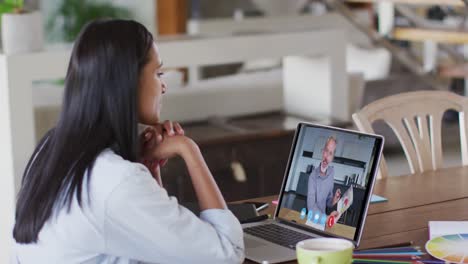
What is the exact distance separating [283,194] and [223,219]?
0.38m

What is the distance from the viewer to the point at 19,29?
13.1 ft

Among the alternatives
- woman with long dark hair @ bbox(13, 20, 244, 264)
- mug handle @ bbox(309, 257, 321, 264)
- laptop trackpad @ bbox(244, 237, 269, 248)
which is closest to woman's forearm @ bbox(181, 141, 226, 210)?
woman with long dark hair @ bbox(13, 20, 244, 264)

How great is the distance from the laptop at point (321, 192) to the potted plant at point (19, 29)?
6.46 feet

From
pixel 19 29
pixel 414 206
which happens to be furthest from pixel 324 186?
pixel 19 29

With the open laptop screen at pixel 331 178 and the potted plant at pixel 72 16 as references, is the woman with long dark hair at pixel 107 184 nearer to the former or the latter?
the open laptop screen at pixel 331 178

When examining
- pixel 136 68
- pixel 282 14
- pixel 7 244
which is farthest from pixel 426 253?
pixel 282 14

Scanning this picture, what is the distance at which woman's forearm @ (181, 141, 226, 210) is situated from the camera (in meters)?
2.00

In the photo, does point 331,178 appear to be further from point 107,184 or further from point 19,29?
point 19,29

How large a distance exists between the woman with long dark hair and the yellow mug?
7.4 inches

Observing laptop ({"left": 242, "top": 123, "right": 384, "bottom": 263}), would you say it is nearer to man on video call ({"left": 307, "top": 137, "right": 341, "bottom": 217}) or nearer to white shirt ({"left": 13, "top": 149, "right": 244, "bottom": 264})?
man on video call ({"left": 307, "top": 137, "right": 341, "bottom": 217})

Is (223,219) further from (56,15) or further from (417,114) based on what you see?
(56,15)

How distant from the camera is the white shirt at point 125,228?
182 cm

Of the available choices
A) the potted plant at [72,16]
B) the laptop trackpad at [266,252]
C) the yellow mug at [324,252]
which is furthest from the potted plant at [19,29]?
the potted plant at [72,16]

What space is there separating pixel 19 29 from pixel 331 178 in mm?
2201
